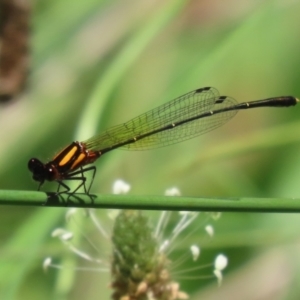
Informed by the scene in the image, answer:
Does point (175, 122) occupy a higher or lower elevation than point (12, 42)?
lower

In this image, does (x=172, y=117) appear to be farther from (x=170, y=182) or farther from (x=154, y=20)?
(x=154, y=20)

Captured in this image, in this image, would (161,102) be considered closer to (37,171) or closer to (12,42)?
(12,42)

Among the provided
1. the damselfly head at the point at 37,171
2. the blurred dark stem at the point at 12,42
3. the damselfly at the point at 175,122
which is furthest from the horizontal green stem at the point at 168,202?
the blurred dark stem at the point at 12,42

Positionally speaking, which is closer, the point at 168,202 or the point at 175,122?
the point at 168,202

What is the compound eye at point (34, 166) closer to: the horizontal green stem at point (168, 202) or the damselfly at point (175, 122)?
the damselfly at point (175, 122)

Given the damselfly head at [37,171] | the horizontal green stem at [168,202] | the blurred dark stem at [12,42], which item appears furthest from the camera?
the blurred dark stem at [12,42]

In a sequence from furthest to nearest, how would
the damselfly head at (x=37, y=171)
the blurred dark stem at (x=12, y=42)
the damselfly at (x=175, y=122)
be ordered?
the blurred dark stem at (x=12, y=42) < the damselfly at (x=175, y=122) < the damselfly head at (x=37, y=171)

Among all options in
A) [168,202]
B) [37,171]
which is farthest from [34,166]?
[168,202]
